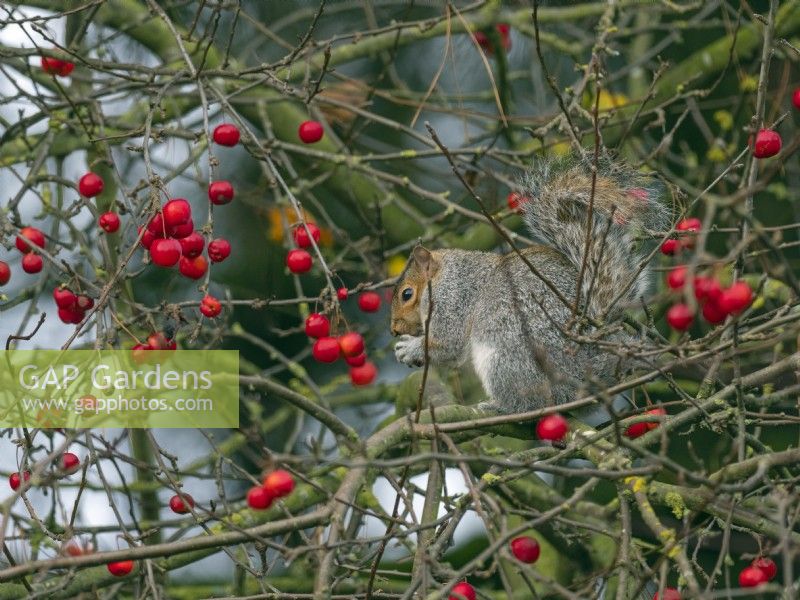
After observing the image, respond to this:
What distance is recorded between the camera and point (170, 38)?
385 centimetres

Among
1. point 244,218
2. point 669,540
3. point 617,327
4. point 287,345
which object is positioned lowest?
point 669,540

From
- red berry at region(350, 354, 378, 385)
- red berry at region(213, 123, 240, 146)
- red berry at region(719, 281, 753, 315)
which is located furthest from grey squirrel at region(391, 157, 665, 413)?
red berry at region(719, 281, 753, 315)

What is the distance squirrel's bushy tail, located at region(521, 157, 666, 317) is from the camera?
2.79 metres

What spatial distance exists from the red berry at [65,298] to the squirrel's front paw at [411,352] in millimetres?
1094

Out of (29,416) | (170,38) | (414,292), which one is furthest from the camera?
(170,38)

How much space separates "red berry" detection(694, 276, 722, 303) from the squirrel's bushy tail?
0.92m

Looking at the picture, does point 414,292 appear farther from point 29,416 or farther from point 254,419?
point 29,416

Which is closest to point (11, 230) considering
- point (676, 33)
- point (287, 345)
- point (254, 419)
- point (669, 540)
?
point (254, 419)

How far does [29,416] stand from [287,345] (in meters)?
2.91

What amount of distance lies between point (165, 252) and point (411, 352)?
1224 millimetres

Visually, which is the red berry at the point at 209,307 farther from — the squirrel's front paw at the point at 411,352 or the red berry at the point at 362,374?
Result: the squirrel's front paw at the point at 411,352

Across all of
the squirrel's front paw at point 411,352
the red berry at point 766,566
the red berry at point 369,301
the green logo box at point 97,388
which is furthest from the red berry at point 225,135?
the red berry at point 766,566

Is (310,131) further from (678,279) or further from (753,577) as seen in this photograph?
(753,577)

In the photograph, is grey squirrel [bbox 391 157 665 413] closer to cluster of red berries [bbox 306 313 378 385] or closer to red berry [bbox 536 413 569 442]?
cluster of red berries [bbox 306 313 378 385]
